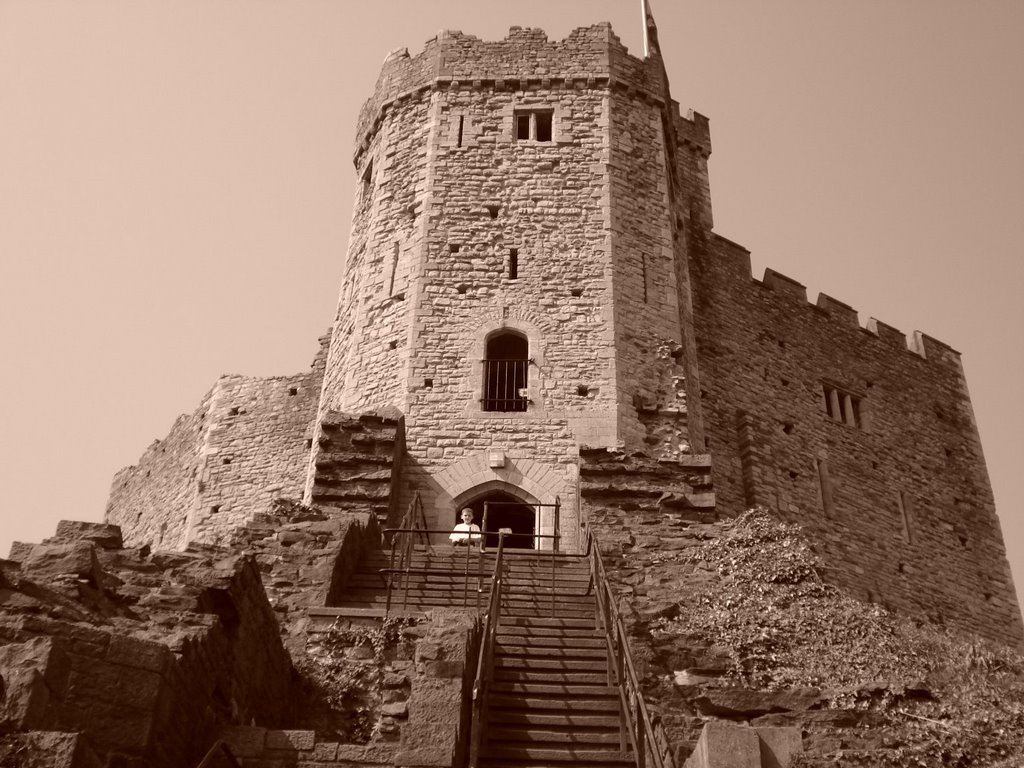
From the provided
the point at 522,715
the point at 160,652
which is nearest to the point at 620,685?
the point at 522,715

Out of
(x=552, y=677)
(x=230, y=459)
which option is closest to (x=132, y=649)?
(x=552, y=677)

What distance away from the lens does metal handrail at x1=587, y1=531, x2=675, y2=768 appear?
7129 millimetres

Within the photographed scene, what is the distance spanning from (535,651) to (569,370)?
24.1 feet

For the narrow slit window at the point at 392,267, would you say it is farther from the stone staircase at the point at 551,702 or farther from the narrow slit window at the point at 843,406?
the narrow slit window at the point at 843,406

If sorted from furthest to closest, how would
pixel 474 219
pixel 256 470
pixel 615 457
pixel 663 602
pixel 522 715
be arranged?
1. pixel 256 470
2. pixel 474 219
3. pixel 615 457
4. pixel 663 602
5. pixel 522 715

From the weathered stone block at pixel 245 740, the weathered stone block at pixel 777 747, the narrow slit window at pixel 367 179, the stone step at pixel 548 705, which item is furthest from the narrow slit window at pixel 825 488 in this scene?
the weathered stone block at pixel 245 740

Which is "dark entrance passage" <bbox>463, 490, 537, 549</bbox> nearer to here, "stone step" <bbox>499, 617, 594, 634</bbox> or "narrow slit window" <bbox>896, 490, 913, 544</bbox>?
"stone step" <bbox>499, 617, 594, 634</bbox>

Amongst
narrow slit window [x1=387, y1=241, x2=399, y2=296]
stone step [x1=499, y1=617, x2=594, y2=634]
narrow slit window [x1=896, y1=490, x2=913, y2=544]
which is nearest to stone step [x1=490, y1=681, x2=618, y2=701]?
stone step [x1=499, y1=617, x2=594, y2=634]

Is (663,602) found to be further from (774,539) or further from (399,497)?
(399,497)

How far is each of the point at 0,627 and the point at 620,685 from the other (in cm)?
420

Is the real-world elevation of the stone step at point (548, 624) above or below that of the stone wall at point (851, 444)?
below

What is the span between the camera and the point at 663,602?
11102mm

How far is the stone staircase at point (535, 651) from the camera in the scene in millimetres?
8055

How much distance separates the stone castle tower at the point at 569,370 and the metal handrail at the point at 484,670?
2.48 metres
